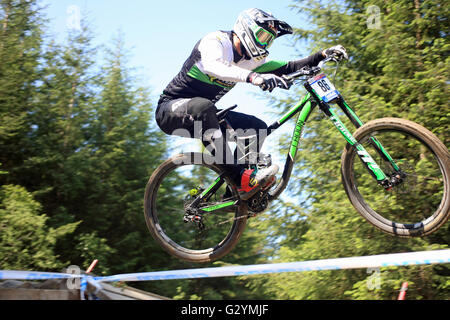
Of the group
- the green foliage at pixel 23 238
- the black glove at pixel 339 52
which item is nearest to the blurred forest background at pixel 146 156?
the green foliage at pixel 23 238

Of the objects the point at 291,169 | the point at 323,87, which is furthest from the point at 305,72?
the point at 291,169

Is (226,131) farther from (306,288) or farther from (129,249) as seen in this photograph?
(129,249)

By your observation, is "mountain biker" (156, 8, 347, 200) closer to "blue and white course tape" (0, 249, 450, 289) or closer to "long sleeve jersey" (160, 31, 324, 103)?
"long sleeve jersey" (160, 31, 324, 103)

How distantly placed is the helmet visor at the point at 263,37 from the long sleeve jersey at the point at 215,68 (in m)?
0.23

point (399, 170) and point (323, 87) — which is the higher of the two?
point (323, 87)

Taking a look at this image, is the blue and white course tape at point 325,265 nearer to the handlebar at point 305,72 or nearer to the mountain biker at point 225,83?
the mountain biker at point 225,83

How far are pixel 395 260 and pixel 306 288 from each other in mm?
7237

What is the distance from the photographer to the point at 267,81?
10.4ft

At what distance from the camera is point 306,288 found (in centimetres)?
958

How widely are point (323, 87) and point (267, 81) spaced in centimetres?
55

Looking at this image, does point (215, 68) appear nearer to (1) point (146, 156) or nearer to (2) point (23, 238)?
(2) point (23, 238)

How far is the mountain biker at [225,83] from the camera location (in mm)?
3328
